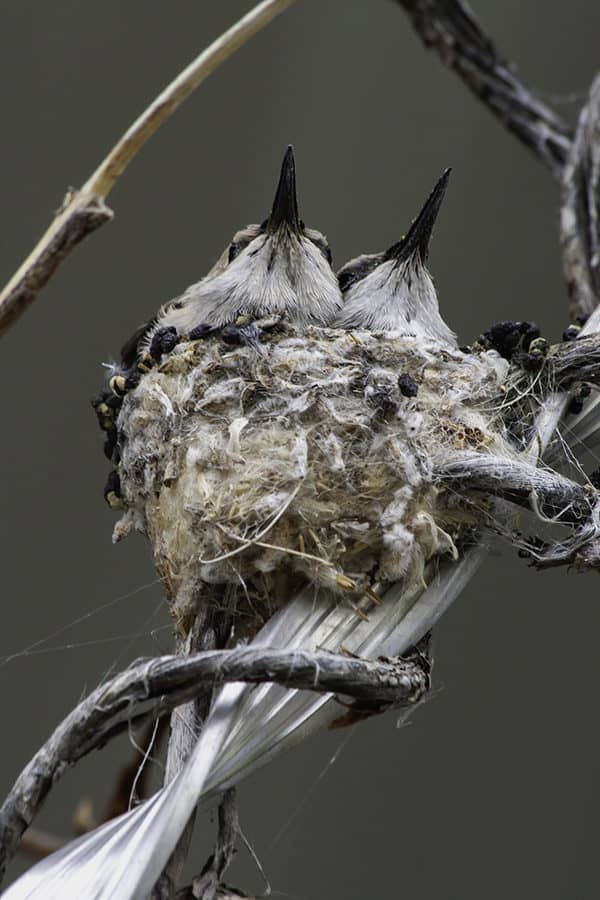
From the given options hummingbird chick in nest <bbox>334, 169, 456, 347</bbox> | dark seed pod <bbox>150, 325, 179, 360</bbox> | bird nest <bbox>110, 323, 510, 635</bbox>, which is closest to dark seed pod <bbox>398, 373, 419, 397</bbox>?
bird nest <bbox>110, 323, 510, 635</bbox>

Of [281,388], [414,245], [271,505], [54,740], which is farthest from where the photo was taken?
[414,245]

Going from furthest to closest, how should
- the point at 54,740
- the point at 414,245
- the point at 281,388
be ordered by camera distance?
1. the point at 414,245
2. the point at 281,388
3. the point at 54,740

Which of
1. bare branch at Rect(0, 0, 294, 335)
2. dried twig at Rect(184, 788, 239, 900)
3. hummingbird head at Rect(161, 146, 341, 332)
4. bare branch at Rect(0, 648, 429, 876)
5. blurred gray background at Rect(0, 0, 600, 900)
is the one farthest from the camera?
blurred gray background at Rect(0, 0, 600, 900)

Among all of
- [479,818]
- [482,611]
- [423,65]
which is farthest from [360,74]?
[479,818]

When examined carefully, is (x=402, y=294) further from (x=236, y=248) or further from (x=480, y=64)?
(x=480, y=64)

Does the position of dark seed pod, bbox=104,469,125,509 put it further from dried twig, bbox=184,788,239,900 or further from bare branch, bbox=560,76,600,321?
bare branch, bbox=560,76,600,321

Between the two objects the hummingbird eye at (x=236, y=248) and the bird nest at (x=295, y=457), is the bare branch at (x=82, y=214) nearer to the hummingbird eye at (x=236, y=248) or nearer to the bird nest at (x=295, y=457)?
the bird nest at (x=295, y=457)

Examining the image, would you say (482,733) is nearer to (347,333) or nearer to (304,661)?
(347,333)
